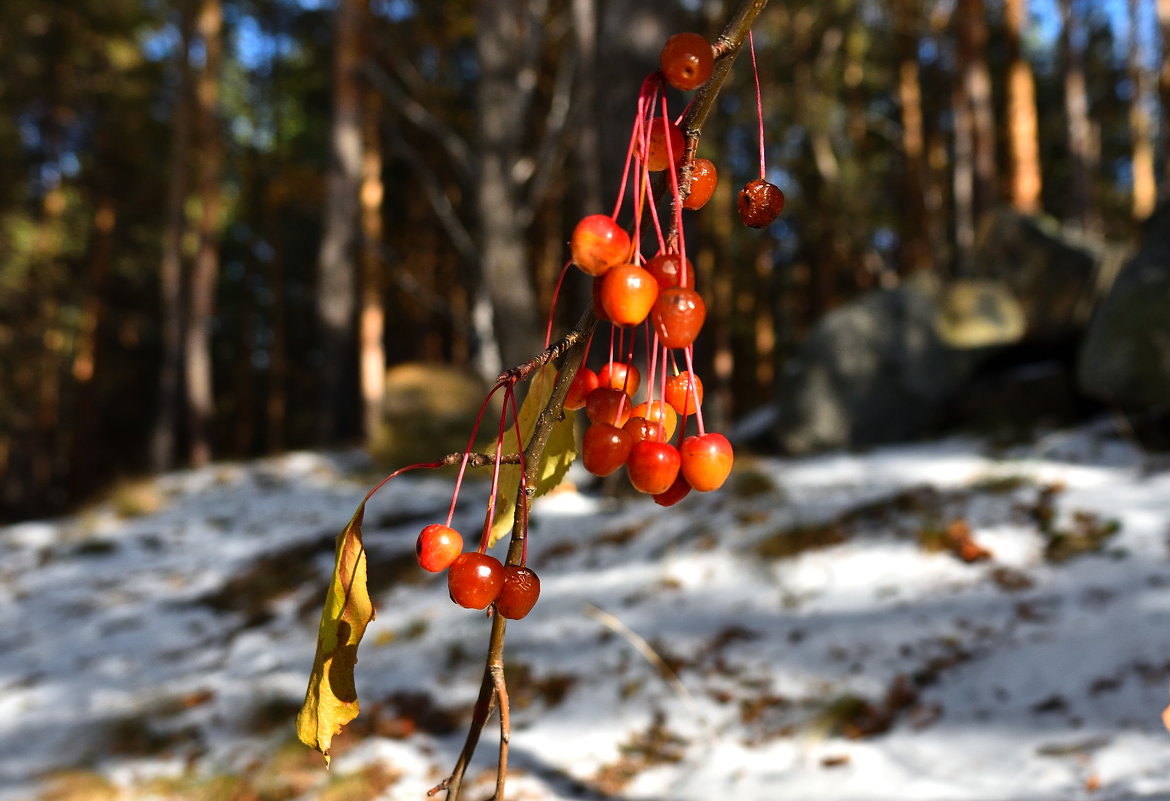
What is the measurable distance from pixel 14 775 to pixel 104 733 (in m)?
0.30

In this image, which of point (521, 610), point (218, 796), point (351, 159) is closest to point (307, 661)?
point (218, 796)

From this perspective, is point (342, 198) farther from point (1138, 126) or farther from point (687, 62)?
point (1138, 126)

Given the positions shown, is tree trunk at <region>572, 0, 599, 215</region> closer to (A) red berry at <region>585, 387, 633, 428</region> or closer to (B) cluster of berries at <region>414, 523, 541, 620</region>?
(A) red berry at <region>585, 387, 633, 428</region>

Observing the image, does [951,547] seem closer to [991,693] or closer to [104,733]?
[991,693]

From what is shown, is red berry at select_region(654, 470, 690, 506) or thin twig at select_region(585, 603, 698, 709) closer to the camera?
red berry at select_region(654, 470, 690, 506)

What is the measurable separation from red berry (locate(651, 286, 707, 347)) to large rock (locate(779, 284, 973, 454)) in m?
5.66

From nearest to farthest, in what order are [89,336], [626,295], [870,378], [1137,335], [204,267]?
[626,295] < [1137,335] < [870,378] < [204,267] < [89,336]

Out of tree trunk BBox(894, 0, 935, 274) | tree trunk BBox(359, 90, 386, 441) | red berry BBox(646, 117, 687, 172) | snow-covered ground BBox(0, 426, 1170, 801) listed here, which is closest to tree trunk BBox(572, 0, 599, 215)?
snow-covered ground BBox(0, 426, 1170, 801)

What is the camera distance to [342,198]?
9359mm

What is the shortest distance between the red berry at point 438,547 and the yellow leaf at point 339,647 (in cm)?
5

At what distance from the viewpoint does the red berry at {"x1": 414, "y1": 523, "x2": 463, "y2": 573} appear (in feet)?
2.02

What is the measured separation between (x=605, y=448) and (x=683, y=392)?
101 mm

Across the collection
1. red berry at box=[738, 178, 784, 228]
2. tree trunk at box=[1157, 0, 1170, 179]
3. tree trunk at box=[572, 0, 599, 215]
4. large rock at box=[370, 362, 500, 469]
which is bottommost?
large rock at box=[370, 362, 500, 469]

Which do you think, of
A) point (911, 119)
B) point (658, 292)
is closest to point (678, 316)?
point (658, 292)
